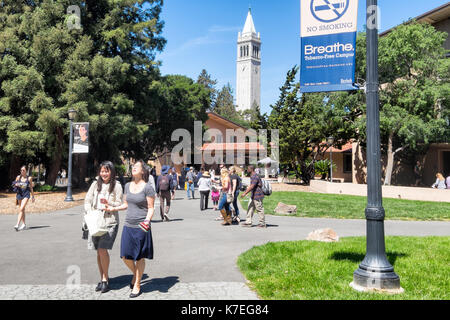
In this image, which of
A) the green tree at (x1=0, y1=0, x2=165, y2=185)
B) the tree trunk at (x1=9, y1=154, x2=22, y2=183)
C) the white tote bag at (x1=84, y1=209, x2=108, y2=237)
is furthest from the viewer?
the tree trunk at (x1=9, y1=154, x2=22, y2=183)

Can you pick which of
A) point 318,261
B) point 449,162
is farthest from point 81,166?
point 449,162

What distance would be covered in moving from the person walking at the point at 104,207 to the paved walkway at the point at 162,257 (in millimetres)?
324

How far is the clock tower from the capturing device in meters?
160

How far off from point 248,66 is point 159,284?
528 ft

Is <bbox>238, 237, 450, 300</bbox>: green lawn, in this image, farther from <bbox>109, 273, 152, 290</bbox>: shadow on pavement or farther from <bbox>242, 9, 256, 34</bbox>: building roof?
<bbox>242, 9, 256, 34</bbox>: building roof

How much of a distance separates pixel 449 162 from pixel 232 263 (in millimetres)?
28164

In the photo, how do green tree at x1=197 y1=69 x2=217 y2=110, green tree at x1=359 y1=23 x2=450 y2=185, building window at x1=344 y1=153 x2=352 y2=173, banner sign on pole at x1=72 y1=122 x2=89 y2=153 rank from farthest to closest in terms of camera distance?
green tree at x1=197 y1=69 x2=217 y2=110 < building window at x1=344 y1=153 x2=352 y2=173 < green tree at x1=359 y1=23 x2=450 y2=185 < banner sign on pole at x1=72 y1=122 x2=89 y2=153

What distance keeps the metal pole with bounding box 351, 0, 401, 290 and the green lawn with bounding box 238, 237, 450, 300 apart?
0.20 meters

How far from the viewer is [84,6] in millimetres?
25422

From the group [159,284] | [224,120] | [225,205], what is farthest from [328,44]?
[224,120]

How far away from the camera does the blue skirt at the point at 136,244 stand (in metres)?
5.00

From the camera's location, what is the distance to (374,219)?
5102 mm

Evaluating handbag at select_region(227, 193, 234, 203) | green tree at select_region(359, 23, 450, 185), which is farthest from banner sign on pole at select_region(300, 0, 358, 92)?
green tree at select_region(359, 23, 450, 185)

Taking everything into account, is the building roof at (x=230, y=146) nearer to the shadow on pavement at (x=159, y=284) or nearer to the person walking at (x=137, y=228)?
the shadow on pavement at (x=159, y=284)
